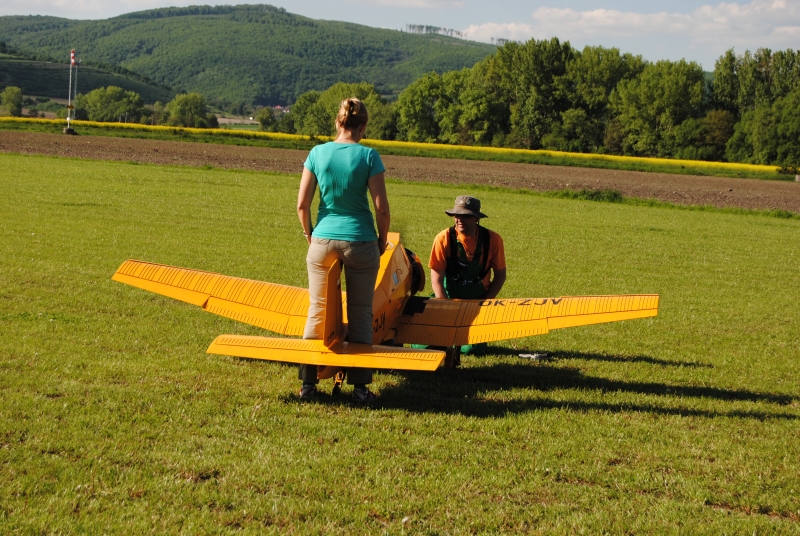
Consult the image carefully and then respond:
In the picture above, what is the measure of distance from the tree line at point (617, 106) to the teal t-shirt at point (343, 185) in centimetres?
7643

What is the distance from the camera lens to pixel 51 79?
169250 mm

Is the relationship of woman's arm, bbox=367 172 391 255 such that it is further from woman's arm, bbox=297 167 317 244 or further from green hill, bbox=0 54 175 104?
green hill, bbox=0 54 175 104

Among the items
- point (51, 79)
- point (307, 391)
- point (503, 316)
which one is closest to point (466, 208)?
point (503, 316)

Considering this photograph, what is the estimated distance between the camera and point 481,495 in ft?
13.8

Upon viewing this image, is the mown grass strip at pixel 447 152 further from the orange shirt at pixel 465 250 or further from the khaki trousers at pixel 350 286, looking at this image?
→ the khaki trousers at pixel 350 286

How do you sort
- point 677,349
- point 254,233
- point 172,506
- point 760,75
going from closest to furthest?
point 172,506, point 677,349, point 254,233, point 760,75

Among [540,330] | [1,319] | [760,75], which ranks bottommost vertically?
[1,319]

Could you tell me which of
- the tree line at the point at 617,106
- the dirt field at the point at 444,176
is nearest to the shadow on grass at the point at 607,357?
the dirt field at the point at 444,176

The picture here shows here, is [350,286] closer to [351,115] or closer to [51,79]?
[351,115]

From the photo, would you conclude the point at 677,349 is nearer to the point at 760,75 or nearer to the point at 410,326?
the point at 410,326

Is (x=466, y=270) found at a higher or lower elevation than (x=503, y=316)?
higher

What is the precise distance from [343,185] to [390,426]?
167cm

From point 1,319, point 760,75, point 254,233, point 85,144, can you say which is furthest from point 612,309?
point 760,75

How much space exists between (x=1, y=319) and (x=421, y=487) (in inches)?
204
